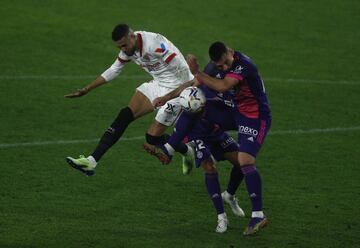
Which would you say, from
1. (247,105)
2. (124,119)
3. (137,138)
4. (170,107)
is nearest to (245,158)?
(247,105)

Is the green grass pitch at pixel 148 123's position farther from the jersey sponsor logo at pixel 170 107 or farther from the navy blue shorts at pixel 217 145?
the jersey sponsor logo at pixel 170 107

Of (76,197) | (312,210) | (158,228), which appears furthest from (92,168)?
(312,210)

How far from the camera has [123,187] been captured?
48.3ft

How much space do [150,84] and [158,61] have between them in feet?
1.51

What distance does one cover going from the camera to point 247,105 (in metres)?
12.5

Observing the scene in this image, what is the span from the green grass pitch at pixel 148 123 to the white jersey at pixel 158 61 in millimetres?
1762

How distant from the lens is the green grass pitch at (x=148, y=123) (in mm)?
12680

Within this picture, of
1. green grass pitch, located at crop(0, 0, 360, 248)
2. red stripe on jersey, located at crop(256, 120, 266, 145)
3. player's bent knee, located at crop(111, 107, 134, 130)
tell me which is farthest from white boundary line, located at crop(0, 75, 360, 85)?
red stripe on jersey, located at crop(256, 120, 266, 145)

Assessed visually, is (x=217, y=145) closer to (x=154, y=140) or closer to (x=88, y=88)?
(x=154, y=140)

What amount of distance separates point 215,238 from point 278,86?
1024 cm

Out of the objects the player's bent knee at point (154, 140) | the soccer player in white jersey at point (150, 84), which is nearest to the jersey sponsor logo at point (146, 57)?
the soccer player in white jersey at point (150, 84)

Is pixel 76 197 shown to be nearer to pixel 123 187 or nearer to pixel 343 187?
pixel 123 187

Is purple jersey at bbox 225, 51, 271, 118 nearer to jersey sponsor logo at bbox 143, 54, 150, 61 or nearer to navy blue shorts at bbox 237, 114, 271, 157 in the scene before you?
navy blue shorts at bbox 237, 114, 271, 157

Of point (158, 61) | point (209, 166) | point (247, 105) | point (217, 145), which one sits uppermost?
point (247, 105)
